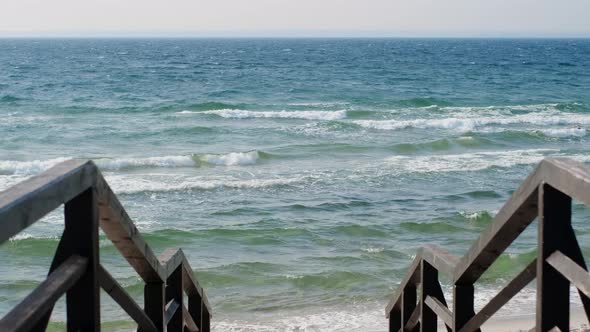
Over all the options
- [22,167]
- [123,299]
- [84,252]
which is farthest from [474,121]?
[84,252]

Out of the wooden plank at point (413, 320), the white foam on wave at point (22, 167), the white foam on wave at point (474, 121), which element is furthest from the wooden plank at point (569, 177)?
the white foam on wave at point (474, 121)

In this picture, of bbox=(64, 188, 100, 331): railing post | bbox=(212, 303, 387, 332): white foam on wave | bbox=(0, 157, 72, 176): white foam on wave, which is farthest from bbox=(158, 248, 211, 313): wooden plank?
bbox=(0, 157, 72, 176): white foam on wave

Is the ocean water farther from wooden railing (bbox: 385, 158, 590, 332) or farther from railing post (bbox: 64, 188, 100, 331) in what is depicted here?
railing post (bbox: 64, 188, 100, 331)

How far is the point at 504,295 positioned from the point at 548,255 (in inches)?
19.7

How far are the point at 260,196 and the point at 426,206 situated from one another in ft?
11.7

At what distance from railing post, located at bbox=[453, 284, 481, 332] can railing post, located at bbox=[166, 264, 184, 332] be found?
4.09 ft

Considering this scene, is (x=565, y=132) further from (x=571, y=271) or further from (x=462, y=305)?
(x=571, y=271)

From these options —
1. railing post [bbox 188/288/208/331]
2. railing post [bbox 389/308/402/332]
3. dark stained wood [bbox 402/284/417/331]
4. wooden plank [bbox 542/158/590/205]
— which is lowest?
railing post [bbox 389/308/402/332]

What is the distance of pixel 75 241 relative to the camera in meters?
2.33

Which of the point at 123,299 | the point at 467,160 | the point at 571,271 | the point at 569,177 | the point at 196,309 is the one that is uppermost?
the point at 569,177

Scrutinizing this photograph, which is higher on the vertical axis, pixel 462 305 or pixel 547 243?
pixel 547 243

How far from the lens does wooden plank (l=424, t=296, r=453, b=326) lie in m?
3.59

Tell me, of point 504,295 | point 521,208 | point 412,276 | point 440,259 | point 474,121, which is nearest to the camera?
point 521,208

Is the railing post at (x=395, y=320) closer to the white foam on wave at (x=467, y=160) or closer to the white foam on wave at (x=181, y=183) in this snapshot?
the white foam on wave at (x=181, y=183)
